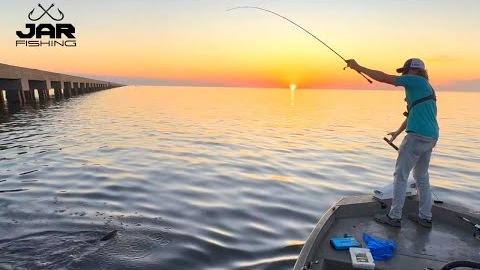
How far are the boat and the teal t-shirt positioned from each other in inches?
66.0

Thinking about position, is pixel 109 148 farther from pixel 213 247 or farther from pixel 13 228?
pixel 213 247

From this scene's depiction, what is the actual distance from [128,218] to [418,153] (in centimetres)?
650

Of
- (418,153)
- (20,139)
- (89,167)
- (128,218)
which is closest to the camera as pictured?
(418,153)

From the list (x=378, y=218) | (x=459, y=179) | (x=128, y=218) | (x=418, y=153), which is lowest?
(x=459, y=179)

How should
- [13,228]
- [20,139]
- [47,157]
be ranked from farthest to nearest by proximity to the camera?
[20,139]
[47,157]
[13,228]

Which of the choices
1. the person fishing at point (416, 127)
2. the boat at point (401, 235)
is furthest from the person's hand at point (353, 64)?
the boat at point (401, 235)

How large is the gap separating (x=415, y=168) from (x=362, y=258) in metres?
2.38

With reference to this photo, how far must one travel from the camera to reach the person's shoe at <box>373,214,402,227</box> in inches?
242

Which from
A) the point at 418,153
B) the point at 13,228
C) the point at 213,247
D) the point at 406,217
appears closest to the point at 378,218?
the point at 406,217

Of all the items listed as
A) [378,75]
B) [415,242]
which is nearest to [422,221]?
[415,242]

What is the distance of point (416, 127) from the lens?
A: 231 inches

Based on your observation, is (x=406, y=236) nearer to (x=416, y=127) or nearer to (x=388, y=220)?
(x=388, y=220)

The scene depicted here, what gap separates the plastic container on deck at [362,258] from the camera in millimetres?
4613

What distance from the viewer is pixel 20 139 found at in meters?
18.2
